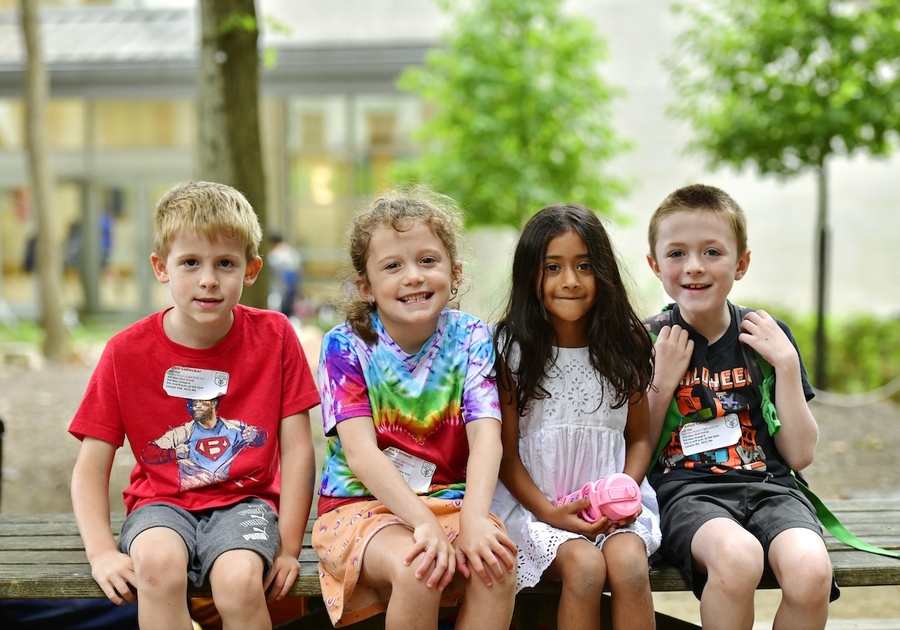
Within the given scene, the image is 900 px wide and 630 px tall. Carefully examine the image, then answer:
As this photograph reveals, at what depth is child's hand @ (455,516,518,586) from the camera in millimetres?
2414

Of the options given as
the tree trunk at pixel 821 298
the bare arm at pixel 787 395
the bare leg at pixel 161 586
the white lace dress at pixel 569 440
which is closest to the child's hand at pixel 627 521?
the white lace dress at pixel 569 440

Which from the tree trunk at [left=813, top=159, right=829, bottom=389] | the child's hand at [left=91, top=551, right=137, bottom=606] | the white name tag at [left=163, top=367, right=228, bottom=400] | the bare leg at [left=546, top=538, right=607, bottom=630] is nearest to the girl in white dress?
the bare leg at [left=546, top=538, right=607, bottom=630]

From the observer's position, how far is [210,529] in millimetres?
2645

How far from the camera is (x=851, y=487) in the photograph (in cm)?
608

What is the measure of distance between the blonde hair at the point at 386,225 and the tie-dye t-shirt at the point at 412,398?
0.10m

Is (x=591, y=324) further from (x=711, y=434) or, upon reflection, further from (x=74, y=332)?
(x=74, y=332)

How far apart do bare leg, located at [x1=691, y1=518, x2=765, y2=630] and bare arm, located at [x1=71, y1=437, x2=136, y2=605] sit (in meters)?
1.54

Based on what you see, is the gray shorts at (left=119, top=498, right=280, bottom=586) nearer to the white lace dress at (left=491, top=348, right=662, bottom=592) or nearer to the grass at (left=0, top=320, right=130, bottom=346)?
the white lace dress at (left=491, top=348, right=662, bottom=592)

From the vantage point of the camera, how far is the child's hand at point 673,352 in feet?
9.46

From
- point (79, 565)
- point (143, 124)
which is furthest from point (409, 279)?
point (143, 124)

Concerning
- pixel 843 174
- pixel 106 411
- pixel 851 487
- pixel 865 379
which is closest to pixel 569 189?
pixel 865 379

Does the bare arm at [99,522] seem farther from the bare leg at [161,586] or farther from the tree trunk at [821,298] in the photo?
the tree trunk at [821,298]

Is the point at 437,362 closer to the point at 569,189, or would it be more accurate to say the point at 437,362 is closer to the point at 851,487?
the point at 851,487

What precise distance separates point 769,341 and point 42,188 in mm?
9407
